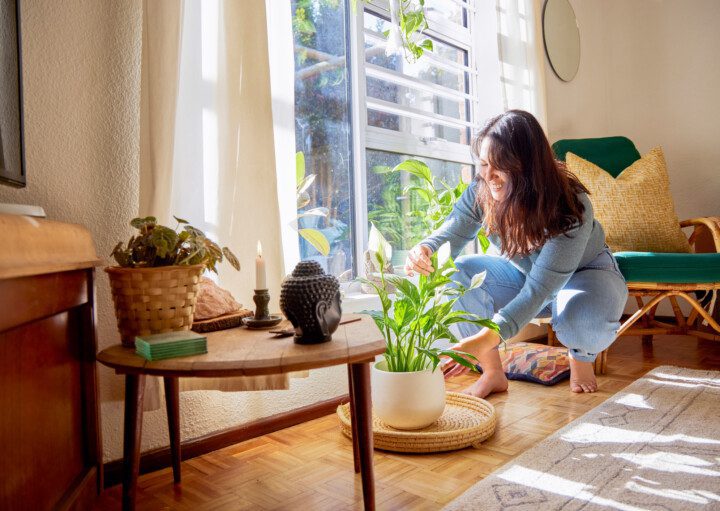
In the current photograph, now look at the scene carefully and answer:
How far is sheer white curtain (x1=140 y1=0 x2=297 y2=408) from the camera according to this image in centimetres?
138

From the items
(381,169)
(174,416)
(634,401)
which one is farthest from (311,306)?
(381,169)

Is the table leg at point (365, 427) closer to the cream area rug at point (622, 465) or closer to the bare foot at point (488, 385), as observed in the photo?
the cream area rug at point (622, 465)

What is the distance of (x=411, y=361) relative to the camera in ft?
4.91

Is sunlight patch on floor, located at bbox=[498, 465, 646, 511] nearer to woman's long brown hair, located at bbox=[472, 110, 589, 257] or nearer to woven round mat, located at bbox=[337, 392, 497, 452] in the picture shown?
woven round mat, located at bbox=[337, 392, 497, 452]

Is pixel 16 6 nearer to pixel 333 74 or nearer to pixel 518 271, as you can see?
pixel 333 74

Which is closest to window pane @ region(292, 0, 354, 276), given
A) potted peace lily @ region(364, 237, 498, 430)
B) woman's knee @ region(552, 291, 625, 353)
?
potted peace lily @ region(364, 237, 498, 430)

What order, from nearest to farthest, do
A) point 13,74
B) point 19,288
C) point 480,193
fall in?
point 19,288, point 13,74, point 480,193

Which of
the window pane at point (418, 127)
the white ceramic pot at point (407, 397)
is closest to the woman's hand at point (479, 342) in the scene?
the white ceramic pot at point (407, 397)

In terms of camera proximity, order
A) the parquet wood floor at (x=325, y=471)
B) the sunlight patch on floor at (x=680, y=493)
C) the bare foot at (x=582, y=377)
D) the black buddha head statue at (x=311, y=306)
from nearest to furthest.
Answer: the black buddha head statue at (x=311, y=306)
the sunlight patch on floor at (x=680, y=493)
the parquet wood floor at (x=325, y=471)
the bare foot at (x=582, y=377)

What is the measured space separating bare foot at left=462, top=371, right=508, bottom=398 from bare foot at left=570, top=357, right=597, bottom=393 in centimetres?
23

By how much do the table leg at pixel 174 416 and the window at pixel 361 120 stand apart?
2.65ft

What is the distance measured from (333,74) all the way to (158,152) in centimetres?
103

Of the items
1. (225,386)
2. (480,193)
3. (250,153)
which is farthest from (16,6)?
(480,193)

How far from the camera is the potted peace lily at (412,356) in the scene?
1.45 m
